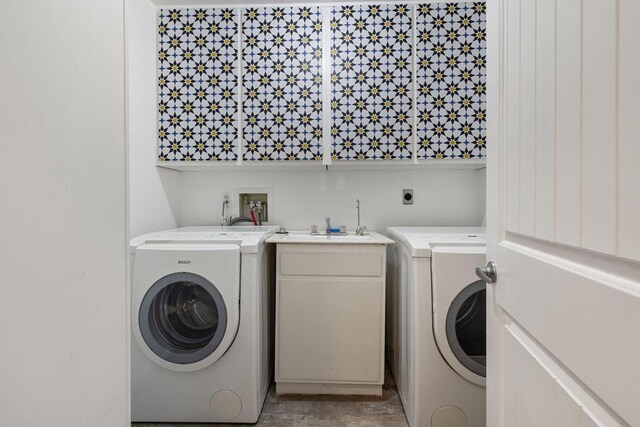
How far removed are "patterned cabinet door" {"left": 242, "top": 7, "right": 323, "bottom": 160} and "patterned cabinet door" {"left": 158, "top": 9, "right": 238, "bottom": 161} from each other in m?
0.11

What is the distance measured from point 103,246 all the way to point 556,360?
0.97 metres

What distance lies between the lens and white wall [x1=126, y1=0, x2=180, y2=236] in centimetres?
194

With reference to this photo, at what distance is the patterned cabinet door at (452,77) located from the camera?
2031mm

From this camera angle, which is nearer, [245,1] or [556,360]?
[556,360]

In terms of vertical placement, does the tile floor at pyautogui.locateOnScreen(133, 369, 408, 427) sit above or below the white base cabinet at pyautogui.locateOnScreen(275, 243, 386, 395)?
below

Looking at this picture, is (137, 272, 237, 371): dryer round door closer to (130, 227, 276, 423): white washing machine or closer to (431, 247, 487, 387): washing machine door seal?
(130, 227, 276, 423): white washing machine

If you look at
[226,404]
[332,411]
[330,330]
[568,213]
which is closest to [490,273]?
[568,213]

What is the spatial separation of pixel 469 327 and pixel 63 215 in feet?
5.55

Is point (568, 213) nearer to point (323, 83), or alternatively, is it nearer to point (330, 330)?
point (330, 330)

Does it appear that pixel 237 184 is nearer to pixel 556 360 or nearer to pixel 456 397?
pixel 456 397

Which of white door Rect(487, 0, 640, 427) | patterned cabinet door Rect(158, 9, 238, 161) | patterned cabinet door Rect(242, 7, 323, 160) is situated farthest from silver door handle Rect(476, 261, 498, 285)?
patterned cabinet door Rect(158, 9, 238, 161)

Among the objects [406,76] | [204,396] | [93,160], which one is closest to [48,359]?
[93,160]

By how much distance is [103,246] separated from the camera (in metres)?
0.78

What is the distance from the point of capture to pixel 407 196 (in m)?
2.40
